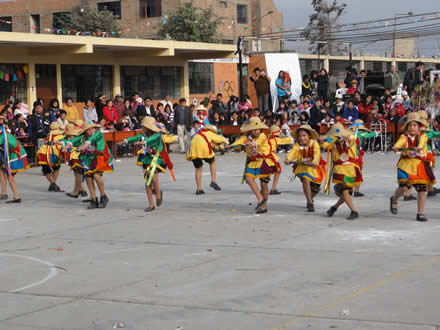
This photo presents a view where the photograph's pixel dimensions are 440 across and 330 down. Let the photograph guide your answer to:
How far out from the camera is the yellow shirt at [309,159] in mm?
11823

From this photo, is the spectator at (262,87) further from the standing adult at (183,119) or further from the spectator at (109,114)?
the spectator at (109,114)

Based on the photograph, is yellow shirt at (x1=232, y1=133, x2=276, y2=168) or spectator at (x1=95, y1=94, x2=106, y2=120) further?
spectator at (x1=95, y1=94, x2=106, y2=120)

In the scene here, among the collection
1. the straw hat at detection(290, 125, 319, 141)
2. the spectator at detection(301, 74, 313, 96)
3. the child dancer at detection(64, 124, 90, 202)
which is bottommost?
the child dancer at detection(64, 124, 90, 202)

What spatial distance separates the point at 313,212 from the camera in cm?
1180

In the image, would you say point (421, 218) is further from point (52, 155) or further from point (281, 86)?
point (281, 86)

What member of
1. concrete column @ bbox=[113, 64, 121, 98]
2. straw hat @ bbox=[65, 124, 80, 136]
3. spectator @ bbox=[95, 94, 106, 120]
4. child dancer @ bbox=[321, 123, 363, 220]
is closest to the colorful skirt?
child dancer @ bbox=[321, 123, 363, 220]

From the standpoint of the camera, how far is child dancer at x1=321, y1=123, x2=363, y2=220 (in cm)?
1098

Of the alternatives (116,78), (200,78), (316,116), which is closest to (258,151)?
(316,116)

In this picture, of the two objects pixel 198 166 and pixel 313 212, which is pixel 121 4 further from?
Answer: pixel 313 212

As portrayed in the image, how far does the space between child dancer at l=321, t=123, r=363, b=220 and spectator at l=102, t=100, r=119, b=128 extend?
1275 centimetres

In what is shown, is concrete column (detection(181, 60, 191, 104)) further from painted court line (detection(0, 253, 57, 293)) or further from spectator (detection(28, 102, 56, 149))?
painted court line (detection(0, 253, 57, 293))

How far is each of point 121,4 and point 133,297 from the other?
46.1m

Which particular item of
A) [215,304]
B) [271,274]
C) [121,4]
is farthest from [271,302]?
[121,4]

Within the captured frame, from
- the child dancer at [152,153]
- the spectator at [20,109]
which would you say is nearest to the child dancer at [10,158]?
the child dancer at [152,153]
